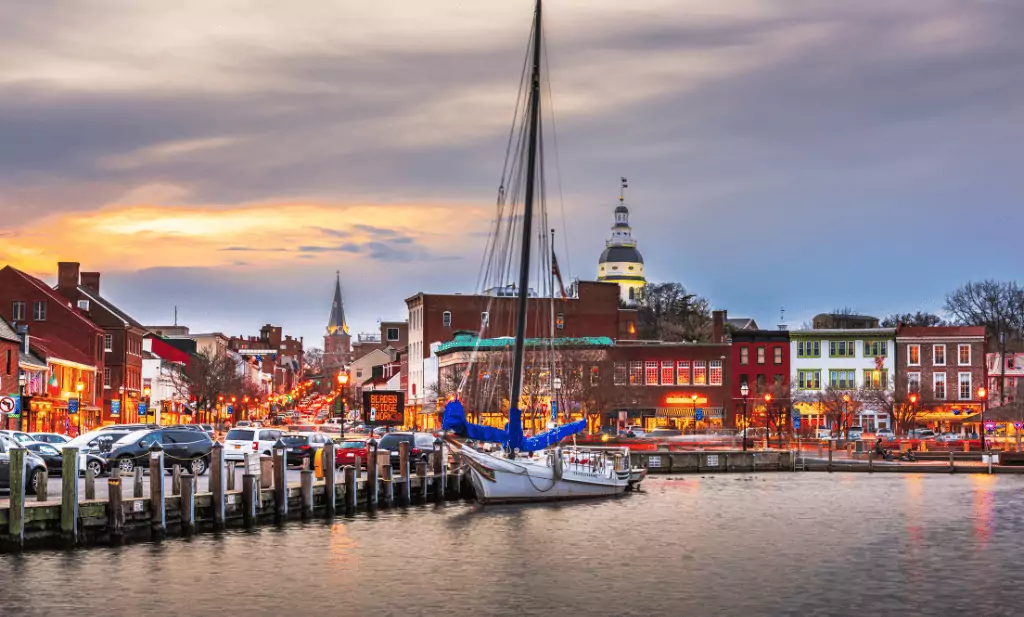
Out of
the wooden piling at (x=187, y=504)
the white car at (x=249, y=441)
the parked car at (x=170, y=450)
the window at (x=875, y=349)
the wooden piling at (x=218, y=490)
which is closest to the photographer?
the wooden piling at (x=187, y=504)

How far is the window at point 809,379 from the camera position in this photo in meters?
149

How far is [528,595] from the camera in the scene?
3956 centimetres

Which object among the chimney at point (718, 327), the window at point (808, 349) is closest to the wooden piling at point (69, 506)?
the window at point (808, 349)

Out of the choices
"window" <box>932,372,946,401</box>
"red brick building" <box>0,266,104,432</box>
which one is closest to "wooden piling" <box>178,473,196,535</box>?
"red brick building" <box>0,266,104,432</box>

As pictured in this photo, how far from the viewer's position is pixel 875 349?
146375 mm

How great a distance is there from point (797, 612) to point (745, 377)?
114 metres

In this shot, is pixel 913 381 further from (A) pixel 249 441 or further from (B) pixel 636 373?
(A) pixel 249 441

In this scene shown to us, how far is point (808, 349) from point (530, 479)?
293ft

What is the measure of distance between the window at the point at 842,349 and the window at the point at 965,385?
10672 mm

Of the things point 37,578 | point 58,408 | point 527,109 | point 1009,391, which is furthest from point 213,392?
point 37,578

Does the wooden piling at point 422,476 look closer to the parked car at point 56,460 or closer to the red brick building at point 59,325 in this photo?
the parked car at point 56,460

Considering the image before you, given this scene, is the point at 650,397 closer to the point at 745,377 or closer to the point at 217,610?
the point at 745,377

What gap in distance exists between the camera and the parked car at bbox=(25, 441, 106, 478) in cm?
5900

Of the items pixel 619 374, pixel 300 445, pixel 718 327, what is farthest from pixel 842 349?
pixel 300 445
